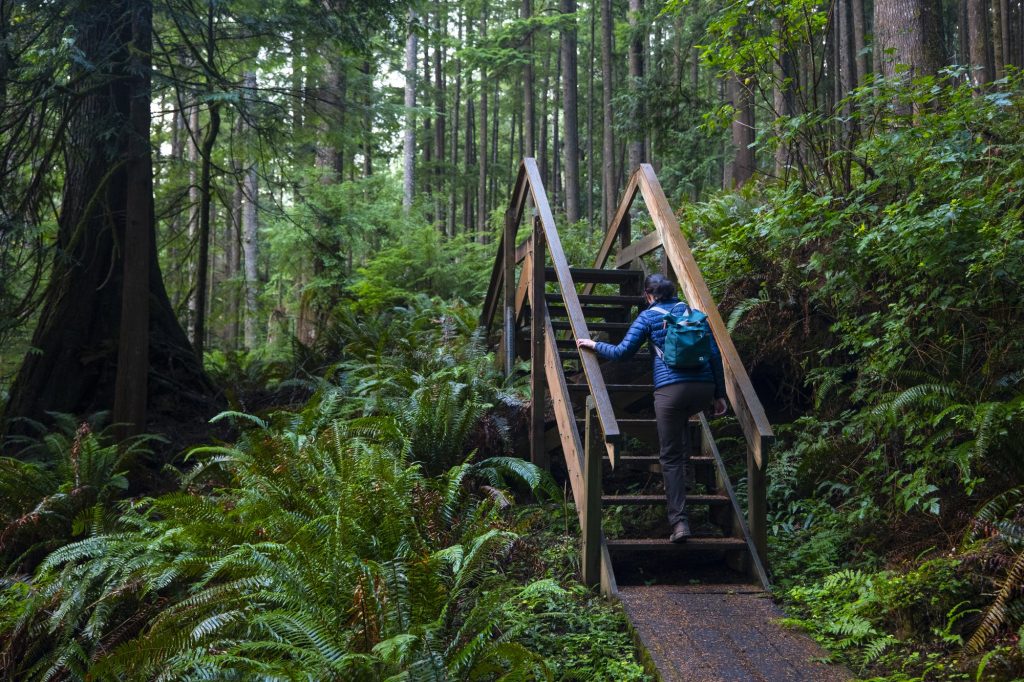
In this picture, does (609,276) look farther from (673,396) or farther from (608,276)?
(673,396)

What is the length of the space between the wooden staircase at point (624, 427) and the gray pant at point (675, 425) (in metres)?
0.24

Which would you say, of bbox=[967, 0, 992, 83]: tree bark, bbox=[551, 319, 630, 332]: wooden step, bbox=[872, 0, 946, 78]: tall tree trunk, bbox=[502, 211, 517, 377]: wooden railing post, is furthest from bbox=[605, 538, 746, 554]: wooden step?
bbox=[967, 0, 992, 83]: tree bark

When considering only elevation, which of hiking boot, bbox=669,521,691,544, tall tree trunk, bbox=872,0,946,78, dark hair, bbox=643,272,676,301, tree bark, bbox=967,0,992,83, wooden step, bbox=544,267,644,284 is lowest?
hiking boot, bbox=669,521,691,544

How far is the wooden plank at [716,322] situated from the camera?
477cm

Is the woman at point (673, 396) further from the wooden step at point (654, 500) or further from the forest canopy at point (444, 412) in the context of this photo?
the forest canopy at point (444, 412)

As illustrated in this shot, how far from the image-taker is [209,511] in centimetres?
507

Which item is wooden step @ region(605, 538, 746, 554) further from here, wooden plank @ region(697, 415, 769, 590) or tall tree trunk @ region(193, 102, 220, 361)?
tall tree trunk @ region(193, 102, 220, 361)

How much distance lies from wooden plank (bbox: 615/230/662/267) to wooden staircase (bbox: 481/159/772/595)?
0.02 metres

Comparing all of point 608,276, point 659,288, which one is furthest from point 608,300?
point 659,288

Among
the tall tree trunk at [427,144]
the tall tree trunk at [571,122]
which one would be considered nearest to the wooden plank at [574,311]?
the tall tree trunk at [571,122]

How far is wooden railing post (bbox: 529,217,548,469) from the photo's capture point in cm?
673

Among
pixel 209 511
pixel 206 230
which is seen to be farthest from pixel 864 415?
pixel 206 230

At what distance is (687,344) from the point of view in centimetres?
506

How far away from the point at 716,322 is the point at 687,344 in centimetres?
50
